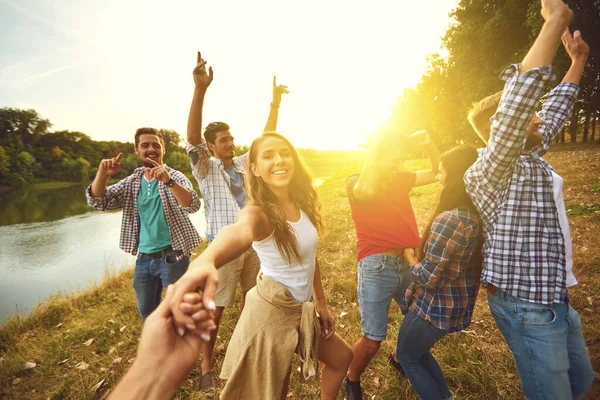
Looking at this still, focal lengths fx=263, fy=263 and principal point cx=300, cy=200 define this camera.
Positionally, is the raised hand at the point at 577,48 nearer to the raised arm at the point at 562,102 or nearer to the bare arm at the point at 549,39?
the raised arm at the point at 562,102

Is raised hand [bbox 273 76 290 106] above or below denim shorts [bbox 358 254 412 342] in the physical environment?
above

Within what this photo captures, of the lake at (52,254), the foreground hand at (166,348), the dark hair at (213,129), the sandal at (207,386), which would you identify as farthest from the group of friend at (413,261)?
the lake at (52,254)

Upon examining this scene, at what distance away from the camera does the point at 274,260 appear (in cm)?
202

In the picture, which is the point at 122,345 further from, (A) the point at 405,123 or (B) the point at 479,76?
(A) the point at 405,123

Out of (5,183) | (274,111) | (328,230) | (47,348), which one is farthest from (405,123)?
(5,183)

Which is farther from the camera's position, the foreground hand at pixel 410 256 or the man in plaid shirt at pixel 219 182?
the man in plaid shirt at pixel 219 182

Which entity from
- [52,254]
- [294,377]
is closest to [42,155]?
[52,254]

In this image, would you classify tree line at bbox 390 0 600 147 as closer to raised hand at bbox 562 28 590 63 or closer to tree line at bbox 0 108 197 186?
raised hand at bbox 562 28 590 63

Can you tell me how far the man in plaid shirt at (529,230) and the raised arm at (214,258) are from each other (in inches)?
60.9

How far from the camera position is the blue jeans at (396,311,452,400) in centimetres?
215

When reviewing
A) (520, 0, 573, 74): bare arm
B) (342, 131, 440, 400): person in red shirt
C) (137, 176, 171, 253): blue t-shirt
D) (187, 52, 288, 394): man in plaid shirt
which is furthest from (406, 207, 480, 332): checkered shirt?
(137, 176, 171, 253): blue t-shirt

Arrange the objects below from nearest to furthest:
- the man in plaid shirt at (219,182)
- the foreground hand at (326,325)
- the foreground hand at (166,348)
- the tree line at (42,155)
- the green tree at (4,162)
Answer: the foreground hand at (166,348)
the foreground hand at (326,325)
the man in plaid shirt at (219,182)
the green tree at (4,162)
the tree line at (42,155)

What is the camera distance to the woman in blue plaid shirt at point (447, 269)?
1951mm

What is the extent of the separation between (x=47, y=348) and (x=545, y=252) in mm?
7062
